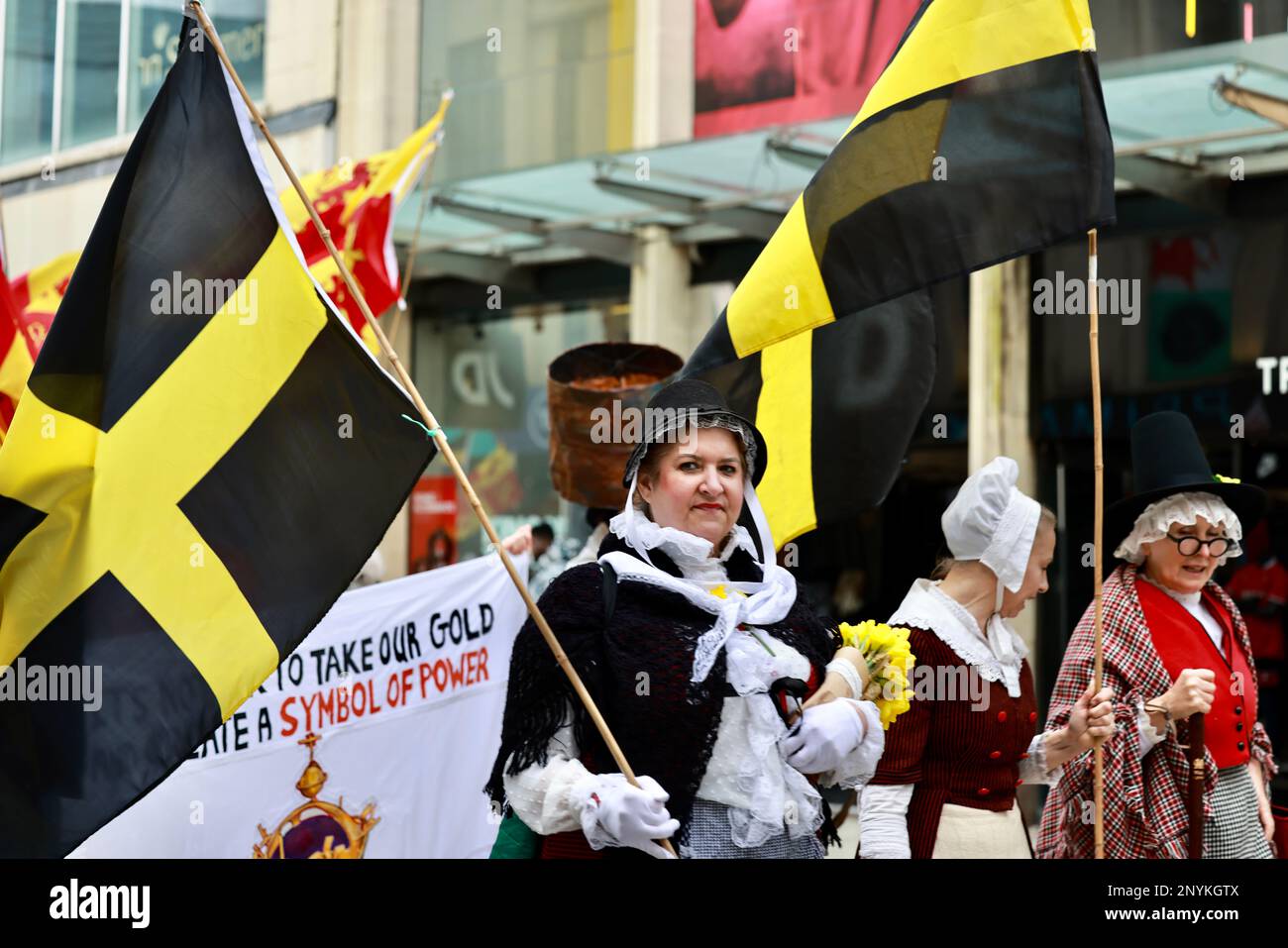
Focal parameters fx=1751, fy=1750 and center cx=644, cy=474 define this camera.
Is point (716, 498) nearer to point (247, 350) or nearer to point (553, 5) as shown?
point (247, 350)

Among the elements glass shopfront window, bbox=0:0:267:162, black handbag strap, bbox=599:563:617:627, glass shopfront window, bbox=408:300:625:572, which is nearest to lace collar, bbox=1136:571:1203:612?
black handbag strap, bbox=599:563:617:627

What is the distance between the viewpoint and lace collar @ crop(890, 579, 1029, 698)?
4551 mm

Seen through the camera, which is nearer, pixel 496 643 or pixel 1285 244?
pixel 496 643

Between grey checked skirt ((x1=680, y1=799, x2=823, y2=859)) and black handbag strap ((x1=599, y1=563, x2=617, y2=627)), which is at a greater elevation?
black handbag strap ((x1=599, y1=563, x2=617, y2=627))

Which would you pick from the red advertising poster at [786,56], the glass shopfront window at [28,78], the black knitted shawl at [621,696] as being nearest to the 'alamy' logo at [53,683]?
the black knitted shawl at [621,696]

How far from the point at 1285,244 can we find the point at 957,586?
700cm

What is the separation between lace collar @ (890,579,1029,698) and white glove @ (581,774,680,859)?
1.52m

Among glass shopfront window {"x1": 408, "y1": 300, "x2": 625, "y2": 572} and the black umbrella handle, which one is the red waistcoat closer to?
the black umbrella handle

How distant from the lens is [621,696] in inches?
136

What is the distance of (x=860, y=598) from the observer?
12570mm

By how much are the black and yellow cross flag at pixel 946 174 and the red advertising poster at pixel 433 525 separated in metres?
11.3

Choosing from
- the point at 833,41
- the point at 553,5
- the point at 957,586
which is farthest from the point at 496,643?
the point at 553,5

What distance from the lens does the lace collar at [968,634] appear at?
455cm
